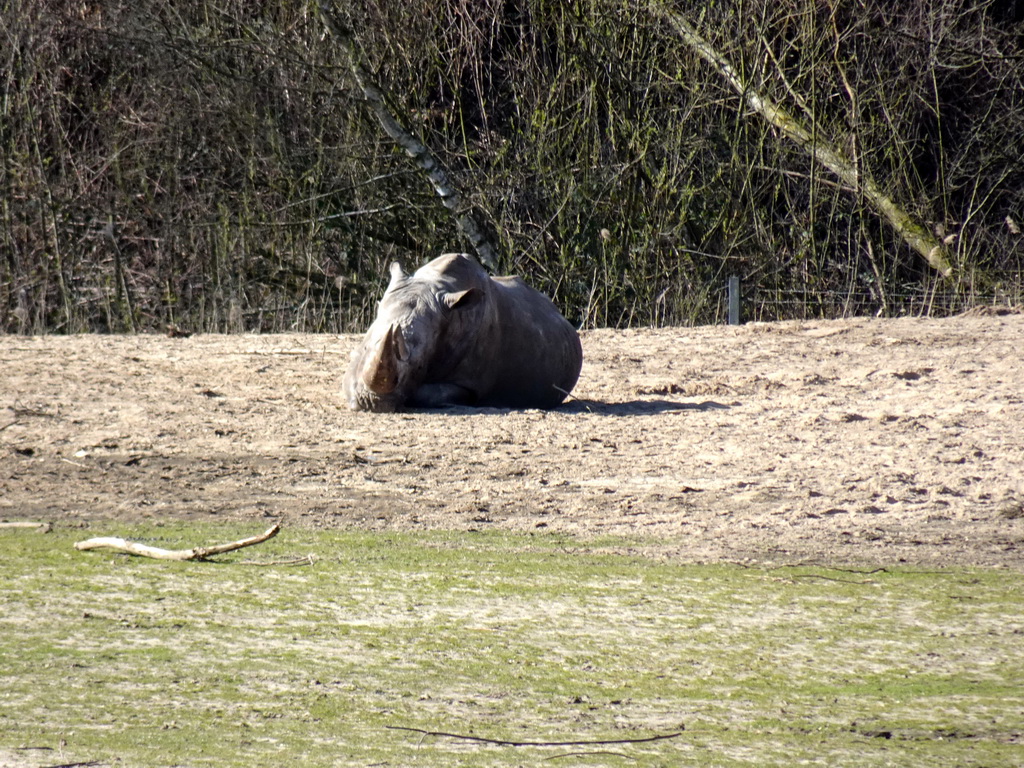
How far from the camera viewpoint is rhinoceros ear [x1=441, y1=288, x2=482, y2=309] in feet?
25.4

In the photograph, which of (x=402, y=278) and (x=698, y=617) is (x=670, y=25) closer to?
(x=402, y=278)

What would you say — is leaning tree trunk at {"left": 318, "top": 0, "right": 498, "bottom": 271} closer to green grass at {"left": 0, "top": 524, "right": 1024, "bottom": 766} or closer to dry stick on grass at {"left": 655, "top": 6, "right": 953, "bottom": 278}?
dry stick on grass at {"left": 655, "top": 6, "right": 953, "bottom": 278}

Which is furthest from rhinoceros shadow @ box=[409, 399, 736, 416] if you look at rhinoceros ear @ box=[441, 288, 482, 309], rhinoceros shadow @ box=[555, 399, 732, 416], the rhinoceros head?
rhinoceros ear @ box=[441, 288, 482, 309]

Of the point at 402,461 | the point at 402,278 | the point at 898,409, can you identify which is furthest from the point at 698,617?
the point at 402,278

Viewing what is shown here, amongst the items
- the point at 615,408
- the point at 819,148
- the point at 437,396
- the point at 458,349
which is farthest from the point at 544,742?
the point at 819,148

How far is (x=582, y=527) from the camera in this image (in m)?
5.15

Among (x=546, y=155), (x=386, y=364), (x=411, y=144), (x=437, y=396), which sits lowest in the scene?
(x=437, y=396)

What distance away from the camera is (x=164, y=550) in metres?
4.30

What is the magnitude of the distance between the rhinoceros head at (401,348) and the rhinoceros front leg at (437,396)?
0.04m

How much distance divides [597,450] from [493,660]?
11.4ft

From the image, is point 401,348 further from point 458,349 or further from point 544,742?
point 544,742

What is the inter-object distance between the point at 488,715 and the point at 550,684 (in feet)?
0.91

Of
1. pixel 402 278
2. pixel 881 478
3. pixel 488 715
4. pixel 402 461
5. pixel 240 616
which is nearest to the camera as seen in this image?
pixel 488 715

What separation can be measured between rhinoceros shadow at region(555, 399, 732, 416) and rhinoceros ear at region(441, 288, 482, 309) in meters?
0.83
